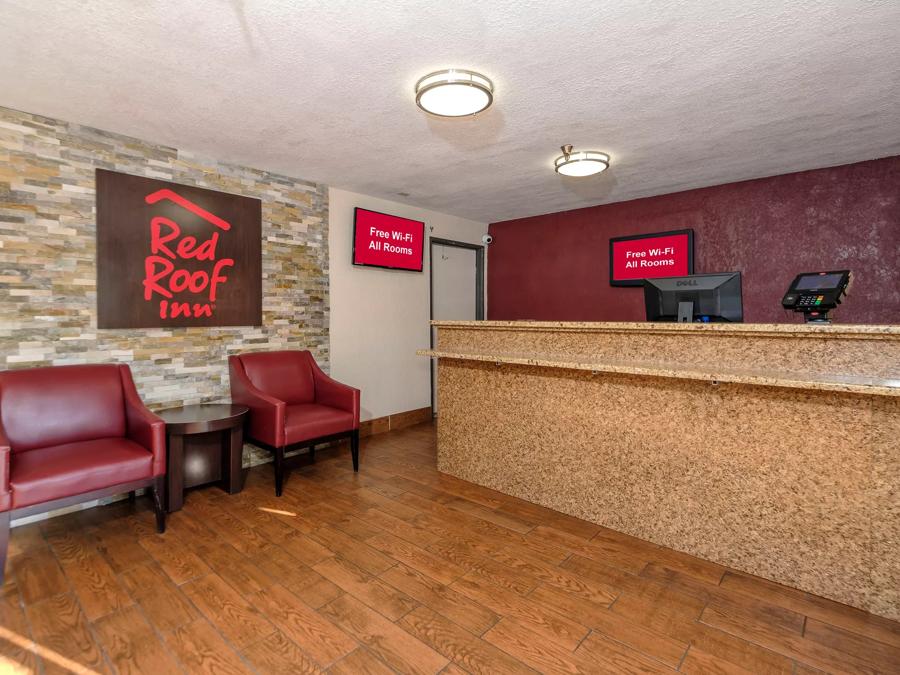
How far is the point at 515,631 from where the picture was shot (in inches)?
74.9

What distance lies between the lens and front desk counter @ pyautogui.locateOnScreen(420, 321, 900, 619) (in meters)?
2.02

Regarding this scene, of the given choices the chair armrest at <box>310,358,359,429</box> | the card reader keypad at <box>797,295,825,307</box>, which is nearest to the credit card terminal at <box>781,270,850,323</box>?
the card reader keypad at <box>797,295,825,307</box>

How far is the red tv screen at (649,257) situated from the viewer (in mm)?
4652

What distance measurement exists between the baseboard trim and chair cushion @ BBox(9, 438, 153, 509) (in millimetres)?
2314

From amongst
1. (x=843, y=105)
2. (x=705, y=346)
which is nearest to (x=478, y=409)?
(x=705, y=346)

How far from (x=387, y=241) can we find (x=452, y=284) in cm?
132

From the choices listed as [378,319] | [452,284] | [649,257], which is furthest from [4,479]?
Result: [649,257]

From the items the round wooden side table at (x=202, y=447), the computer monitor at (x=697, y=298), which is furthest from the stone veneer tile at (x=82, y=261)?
the computer monitor at (x=697, y=298)

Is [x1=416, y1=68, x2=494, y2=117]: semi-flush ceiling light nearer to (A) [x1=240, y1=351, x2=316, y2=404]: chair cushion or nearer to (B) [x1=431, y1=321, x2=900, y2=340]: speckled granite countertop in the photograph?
(B) [x1=431, y1=321, x2=900, y2=340]: speckled granite countertop

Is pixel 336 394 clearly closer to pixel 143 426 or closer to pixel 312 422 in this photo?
pixel 312 422

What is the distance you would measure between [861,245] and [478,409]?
3495 millimetres

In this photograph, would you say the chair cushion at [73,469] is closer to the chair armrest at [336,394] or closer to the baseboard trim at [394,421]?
the chair armrest at [336,394]

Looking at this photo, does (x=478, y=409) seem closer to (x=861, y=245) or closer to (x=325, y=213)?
(x=325, y=213)

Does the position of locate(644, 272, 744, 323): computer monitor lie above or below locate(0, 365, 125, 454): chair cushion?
above
